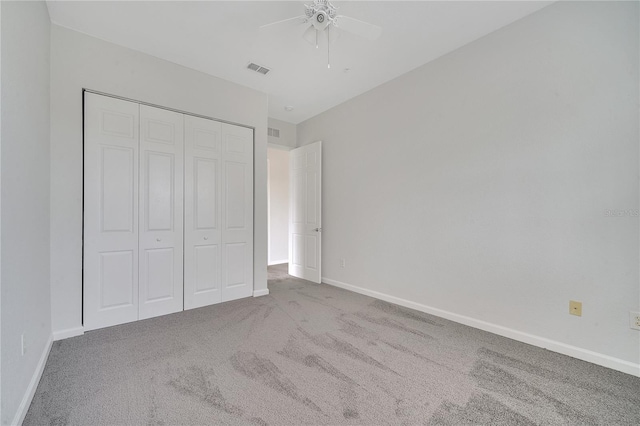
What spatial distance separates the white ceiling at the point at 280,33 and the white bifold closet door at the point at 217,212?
831 millimetres

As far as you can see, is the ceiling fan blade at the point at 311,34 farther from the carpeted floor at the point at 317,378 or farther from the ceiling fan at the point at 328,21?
the carpeted floor at the point at 317,378

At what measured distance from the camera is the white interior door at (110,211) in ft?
8.41

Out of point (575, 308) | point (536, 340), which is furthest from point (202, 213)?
point (575, 308)

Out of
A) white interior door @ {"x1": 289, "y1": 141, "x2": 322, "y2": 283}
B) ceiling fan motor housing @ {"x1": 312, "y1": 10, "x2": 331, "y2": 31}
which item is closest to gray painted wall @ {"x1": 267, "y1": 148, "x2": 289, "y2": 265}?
white interior door @ {"x1": 289, "y1": 141, "x2": 322, "y2": 283}

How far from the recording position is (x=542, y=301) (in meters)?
2.27

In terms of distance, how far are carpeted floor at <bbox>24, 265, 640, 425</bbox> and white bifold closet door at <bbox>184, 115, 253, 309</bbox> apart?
2.20ft

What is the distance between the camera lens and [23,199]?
1.62 metres

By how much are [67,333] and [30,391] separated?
1.00 meters

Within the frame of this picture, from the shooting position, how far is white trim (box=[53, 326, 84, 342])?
236 centimetres

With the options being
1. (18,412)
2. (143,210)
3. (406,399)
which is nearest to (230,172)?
(143,210)

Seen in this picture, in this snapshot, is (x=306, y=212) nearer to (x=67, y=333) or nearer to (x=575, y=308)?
(x=67, y=333)

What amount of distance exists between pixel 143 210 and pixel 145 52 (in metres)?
1.75

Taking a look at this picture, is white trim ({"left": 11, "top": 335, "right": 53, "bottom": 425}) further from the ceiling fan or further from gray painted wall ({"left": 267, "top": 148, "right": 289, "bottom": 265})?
gray painted wall ({"left": 267, "top": 148, "right": 289, "bottom": 265})

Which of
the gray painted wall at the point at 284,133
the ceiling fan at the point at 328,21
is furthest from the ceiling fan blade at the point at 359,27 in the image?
the gray painted wall at the point at 284,133
